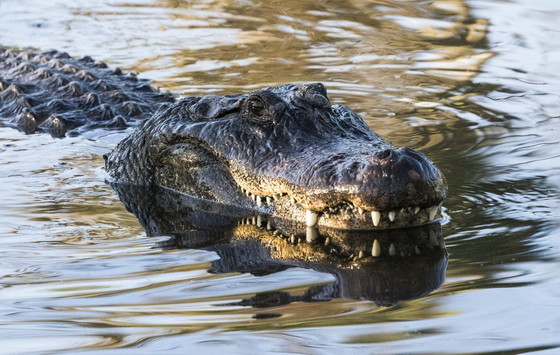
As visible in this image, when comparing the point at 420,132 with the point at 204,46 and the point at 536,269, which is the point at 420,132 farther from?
the point at 204,46

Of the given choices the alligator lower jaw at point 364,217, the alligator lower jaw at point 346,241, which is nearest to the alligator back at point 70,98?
the alligator lower jaw at point 346,241

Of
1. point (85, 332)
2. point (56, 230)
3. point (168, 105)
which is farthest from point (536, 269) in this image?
point (168, 105)

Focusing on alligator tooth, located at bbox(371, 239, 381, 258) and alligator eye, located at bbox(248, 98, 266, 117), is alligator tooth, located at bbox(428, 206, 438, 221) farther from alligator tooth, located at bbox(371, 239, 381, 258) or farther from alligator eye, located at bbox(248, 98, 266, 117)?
alligator eye, located at bbox(248, 98, 266, 117)

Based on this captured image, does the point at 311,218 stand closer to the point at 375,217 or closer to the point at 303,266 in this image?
the point at 375,217

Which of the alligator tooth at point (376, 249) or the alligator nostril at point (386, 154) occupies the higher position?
the alligator nostril at point (386, 154)

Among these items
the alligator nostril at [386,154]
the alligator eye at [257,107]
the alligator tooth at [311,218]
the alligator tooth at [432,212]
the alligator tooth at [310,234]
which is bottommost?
the alligator tooth at [310,234]

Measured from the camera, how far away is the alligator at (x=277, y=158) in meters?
4.84

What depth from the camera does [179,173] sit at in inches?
255

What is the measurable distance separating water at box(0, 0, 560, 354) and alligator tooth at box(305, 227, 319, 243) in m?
0.51

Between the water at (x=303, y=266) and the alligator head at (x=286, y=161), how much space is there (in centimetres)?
35

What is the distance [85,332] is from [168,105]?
3.08 m

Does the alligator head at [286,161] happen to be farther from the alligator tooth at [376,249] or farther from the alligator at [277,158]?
the alligator tooth at [376,249]

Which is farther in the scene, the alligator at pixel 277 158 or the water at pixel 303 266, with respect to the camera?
the alligator at pixel 277 158

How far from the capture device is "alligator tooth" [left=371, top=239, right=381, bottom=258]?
4734mm
